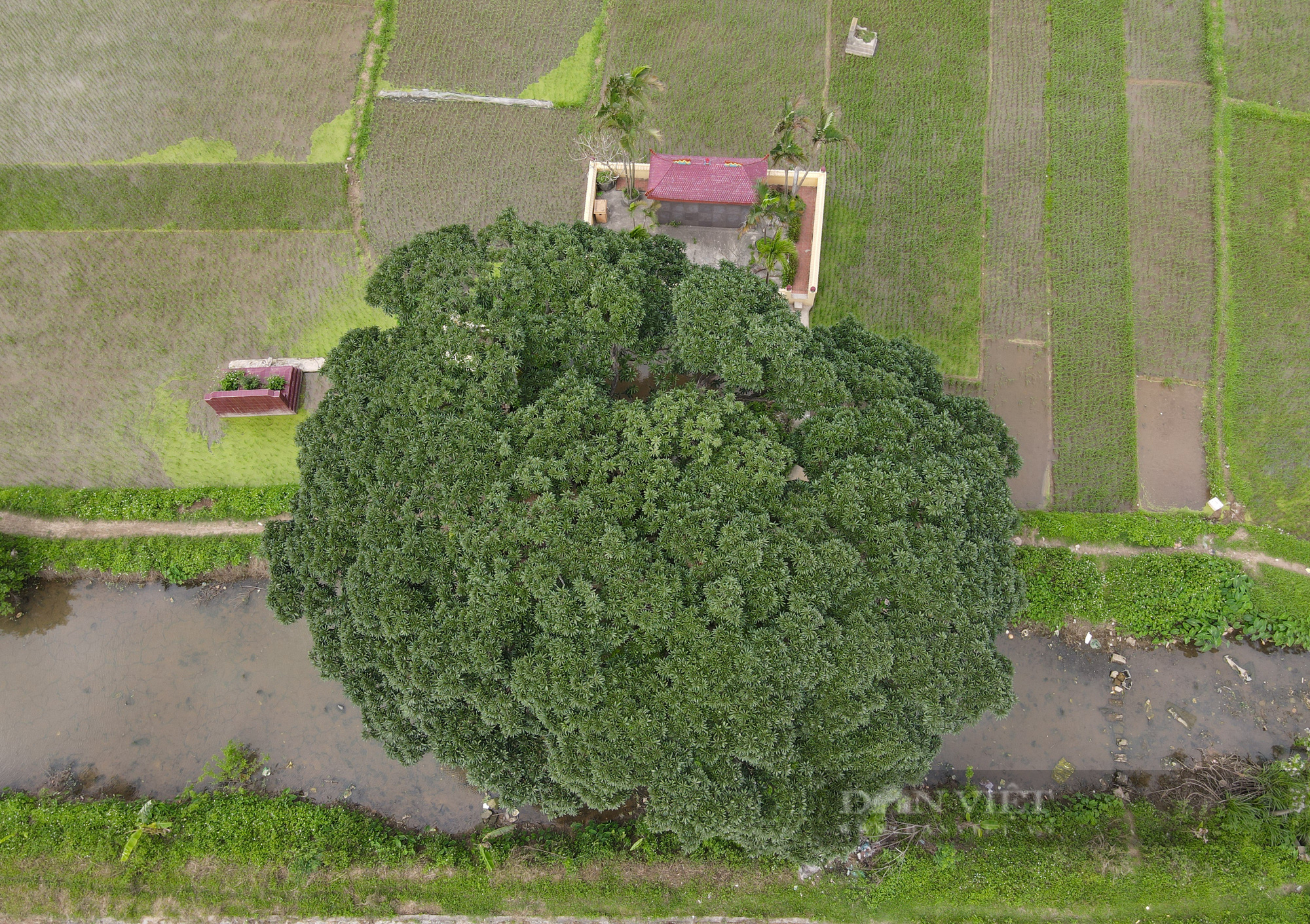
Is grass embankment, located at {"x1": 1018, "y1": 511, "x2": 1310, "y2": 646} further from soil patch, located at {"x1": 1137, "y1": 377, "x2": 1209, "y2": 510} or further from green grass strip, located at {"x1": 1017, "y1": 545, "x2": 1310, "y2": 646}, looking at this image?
soil patch, located at {"x1": 1137, "y1": 377, "x2": 1209, "y2": 510}

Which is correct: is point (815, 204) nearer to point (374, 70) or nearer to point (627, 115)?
point (627, 115)

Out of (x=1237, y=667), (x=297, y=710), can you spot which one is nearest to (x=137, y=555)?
(x=297, y=710)

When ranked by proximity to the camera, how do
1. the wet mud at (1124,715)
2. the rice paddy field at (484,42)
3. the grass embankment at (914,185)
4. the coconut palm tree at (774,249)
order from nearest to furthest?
the coconut palm tree at (774,249)
the wet mud at (1124,715)
the grass embankment at (914,185)
the rice paddy field at (484,42)

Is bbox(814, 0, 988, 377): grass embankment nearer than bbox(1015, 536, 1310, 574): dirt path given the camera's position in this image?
No

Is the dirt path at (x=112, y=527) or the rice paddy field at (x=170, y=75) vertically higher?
the rice paddy field at (x=170, y=75)

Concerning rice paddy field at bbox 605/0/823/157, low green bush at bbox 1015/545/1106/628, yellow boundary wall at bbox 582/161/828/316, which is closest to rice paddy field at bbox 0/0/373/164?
yellow boundary wall at bbox 582/161/828/316

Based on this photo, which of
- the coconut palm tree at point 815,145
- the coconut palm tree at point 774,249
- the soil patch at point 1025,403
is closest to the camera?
the coconut palm tree at point 774,249

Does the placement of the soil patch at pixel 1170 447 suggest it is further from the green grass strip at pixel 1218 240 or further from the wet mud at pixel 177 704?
the wet mud at pixel 177 704

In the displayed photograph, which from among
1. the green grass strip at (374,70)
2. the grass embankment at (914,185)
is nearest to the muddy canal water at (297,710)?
the grass embankment at (914,185)
